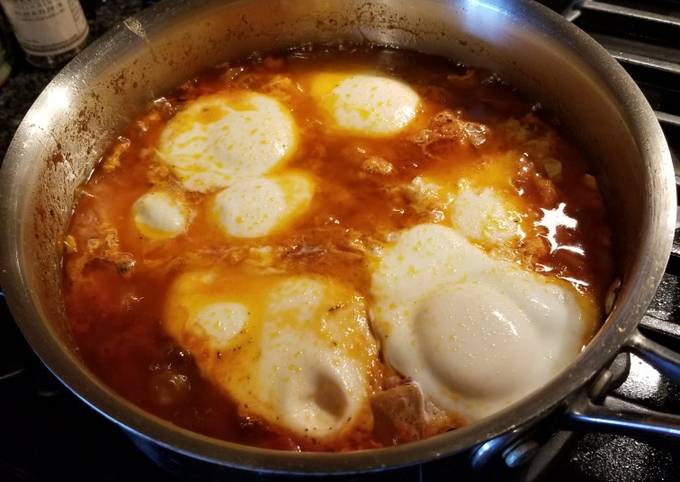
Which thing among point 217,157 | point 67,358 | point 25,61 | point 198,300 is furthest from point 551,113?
point 25,61

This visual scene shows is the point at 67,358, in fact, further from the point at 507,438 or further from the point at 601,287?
Answer: the point at 601,287

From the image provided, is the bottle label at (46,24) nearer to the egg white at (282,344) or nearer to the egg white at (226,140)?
the egg white at (226,140)

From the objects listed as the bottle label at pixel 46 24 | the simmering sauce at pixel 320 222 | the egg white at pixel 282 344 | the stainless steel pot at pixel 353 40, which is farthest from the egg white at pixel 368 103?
the bottle label at pixel 46 24

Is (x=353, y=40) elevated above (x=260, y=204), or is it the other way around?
(x=353, y=40)

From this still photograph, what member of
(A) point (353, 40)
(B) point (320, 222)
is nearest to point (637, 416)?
(B) point (320, 222)

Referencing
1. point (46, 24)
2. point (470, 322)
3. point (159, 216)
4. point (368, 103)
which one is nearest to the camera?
point (470, 322)

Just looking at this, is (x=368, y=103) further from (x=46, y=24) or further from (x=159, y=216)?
(x=46, y=24)

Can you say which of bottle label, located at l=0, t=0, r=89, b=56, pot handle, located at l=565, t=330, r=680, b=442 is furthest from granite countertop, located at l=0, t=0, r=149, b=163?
pot handle, located at l=565, t=330, r=680, b=442
